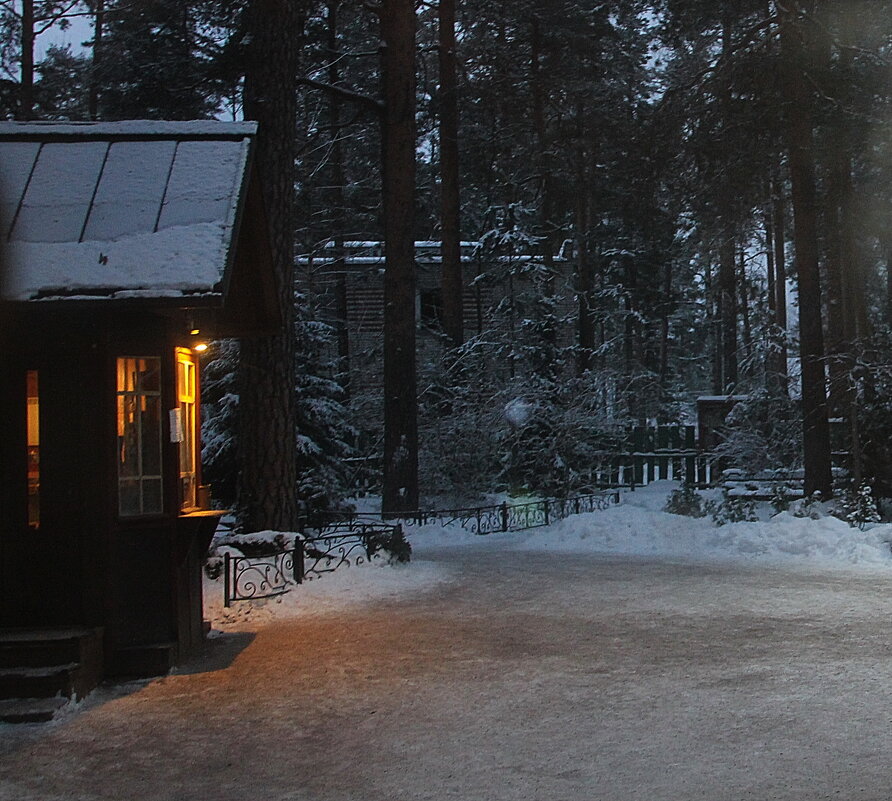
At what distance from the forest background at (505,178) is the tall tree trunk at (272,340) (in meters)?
0.03

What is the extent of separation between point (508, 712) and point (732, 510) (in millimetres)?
12773

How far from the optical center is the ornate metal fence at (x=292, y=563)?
484 inches

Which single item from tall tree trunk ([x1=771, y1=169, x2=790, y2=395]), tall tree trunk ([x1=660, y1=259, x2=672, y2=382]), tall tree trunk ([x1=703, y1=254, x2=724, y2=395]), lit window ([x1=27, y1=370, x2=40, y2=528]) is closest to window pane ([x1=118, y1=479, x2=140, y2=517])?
lit window ([x1=27, y1=370, x2=40, y2=528])

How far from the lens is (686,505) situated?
20.3m

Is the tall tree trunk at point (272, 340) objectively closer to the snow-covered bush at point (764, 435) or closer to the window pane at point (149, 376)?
the window pane at point (149, 376)

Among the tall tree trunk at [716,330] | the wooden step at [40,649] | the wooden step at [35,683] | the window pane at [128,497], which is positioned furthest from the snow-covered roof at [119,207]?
the tall tree trunk at [716,330]

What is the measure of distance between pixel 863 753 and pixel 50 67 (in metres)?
29.4

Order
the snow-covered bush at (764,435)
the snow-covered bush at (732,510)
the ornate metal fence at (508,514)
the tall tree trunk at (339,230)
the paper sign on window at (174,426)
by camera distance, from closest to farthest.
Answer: the paper sign on window at (174,426)
the snow-covered bush at (732,510)
the ornate metal fence at (508,514)
the snow-covered bush at (764,435)
the tall tree trunk at (339,230)

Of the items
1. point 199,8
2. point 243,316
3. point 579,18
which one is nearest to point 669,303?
point 579,18

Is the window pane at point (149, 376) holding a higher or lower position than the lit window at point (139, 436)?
higher

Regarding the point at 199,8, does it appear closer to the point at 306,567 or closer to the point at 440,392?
the point at 440,392

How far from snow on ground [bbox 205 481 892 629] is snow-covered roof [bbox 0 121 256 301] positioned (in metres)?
4.35

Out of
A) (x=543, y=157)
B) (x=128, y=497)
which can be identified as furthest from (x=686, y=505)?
(x=128, y=497)

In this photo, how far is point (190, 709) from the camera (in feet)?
25.0
